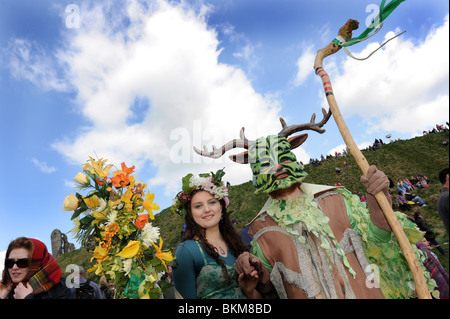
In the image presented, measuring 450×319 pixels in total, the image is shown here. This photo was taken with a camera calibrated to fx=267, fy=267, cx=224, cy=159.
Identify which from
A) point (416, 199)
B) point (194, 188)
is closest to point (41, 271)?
point (194, 188)

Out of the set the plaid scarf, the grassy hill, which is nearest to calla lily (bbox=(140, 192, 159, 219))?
the plaid scarf

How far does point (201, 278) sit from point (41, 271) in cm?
147

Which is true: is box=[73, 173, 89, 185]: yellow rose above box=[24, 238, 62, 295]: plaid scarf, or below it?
above

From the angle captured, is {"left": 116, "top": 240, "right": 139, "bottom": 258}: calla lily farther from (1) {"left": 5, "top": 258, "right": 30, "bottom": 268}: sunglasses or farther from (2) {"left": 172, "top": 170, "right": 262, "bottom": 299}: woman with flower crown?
(1) {"left": 5, "top": 258, "right": 30, "bottom": 268}: sunglasses

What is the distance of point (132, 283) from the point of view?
244 centimetres

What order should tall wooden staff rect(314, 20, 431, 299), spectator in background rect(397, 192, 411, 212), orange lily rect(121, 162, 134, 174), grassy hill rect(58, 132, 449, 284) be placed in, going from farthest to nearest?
grassy hill rect(58, 132, 449, 284)
spectator in background rect(397, 192, 411, 212)
orange lily rect(121, 162, 134, 174)
tall wooden staff rect(314, 20, 431, 299)

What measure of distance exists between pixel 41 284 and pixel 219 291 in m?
1.61

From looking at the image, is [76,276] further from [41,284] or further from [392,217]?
[392,217]

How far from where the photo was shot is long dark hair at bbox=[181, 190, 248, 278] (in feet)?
8.83

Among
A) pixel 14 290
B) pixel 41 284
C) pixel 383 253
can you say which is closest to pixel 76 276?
pixel 41 284

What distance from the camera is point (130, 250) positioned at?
2.50 metres

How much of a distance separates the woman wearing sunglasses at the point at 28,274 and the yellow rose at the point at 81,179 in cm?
66

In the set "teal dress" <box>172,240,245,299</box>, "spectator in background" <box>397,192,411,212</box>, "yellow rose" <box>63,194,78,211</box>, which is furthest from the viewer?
"spectator in background" <box>397,192,411,212</box>

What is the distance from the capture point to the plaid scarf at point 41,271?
2.40 meters
